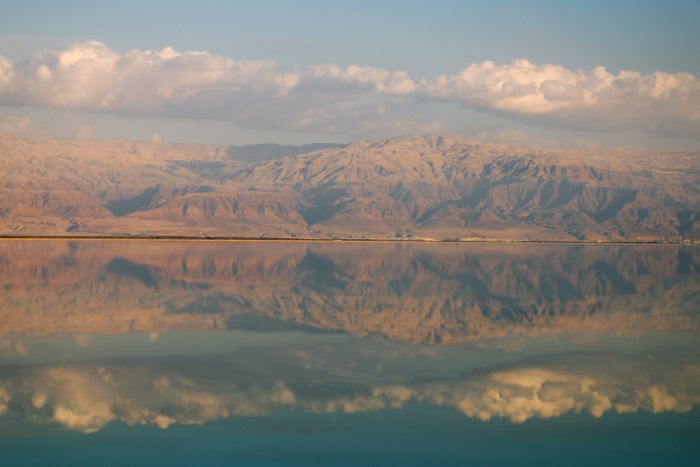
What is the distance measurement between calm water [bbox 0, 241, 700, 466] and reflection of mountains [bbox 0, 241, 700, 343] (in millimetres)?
375

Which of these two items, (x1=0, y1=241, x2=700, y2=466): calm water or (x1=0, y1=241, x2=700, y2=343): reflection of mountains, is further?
(x1=0, y1=241, x2=700, y2=343): reflection of mountains

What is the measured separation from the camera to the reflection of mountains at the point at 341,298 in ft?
160

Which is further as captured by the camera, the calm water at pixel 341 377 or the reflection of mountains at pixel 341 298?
the reflection of mountains at pixel 341 298

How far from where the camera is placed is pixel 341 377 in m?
33.2

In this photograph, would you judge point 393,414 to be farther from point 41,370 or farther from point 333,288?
point 333,288

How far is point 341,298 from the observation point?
2472 inches

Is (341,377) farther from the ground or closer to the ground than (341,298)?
farther from the ground

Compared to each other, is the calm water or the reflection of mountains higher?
the calm water

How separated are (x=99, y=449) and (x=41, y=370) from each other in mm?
10844

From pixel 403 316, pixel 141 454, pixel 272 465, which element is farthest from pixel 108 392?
pixel 403 316

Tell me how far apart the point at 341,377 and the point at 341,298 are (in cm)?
2958

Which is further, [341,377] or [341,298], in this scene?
[341,298]

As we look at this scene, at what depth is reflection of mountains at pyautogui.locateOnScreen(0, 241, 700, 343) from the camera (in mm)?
48750

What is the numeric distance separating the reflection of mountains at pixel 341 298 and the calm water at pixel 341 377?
375mm
